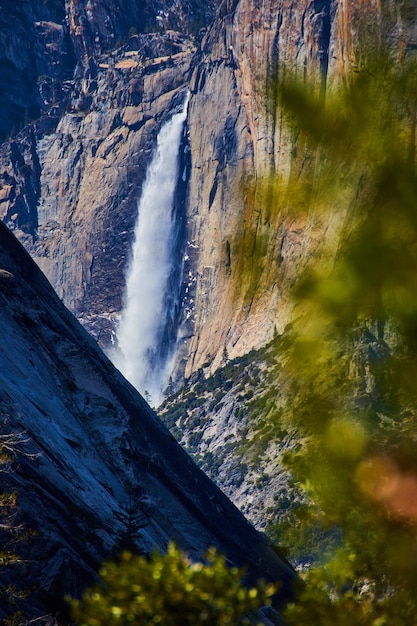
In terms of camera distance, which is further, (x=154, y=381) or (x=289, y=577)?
(x=154, y=381)

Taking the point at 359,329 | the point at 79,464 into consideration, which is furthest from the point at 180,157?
the point at 359,329

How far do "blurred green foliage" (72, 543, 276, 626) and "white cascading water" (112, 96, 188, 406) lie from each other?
160 metres

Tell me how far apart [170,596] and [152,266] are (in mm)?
166742

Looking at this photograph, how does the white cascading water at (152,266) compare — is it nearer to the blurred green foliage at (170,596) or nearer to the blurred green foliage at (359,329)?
the blurred green foliage at (170,596)

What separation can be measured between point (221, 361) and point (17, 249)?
112m

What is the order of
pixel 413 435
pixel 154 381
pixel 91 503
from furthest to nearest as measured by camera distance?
pixel 154 381
pixel 91 503
pixel 413 435

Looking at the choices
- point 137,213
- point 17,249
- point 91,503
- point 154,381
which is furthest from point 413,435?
point 137,213

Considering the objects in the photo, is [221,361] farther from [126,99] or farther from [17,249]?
[17,249]

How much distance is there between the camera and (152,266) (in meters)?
174

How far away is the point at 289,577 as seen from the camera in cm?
4191

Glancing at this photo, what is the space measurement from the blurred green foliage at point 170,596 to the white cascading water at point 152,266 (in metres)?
160

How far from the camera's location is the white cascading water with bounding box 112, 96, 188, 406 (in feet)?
558

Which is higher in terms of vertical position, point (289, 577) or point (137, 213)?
point (137, 213)


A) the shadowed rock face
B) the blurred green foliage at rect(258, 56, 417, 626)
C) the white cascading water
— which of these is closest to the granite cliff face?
the white cascading water
